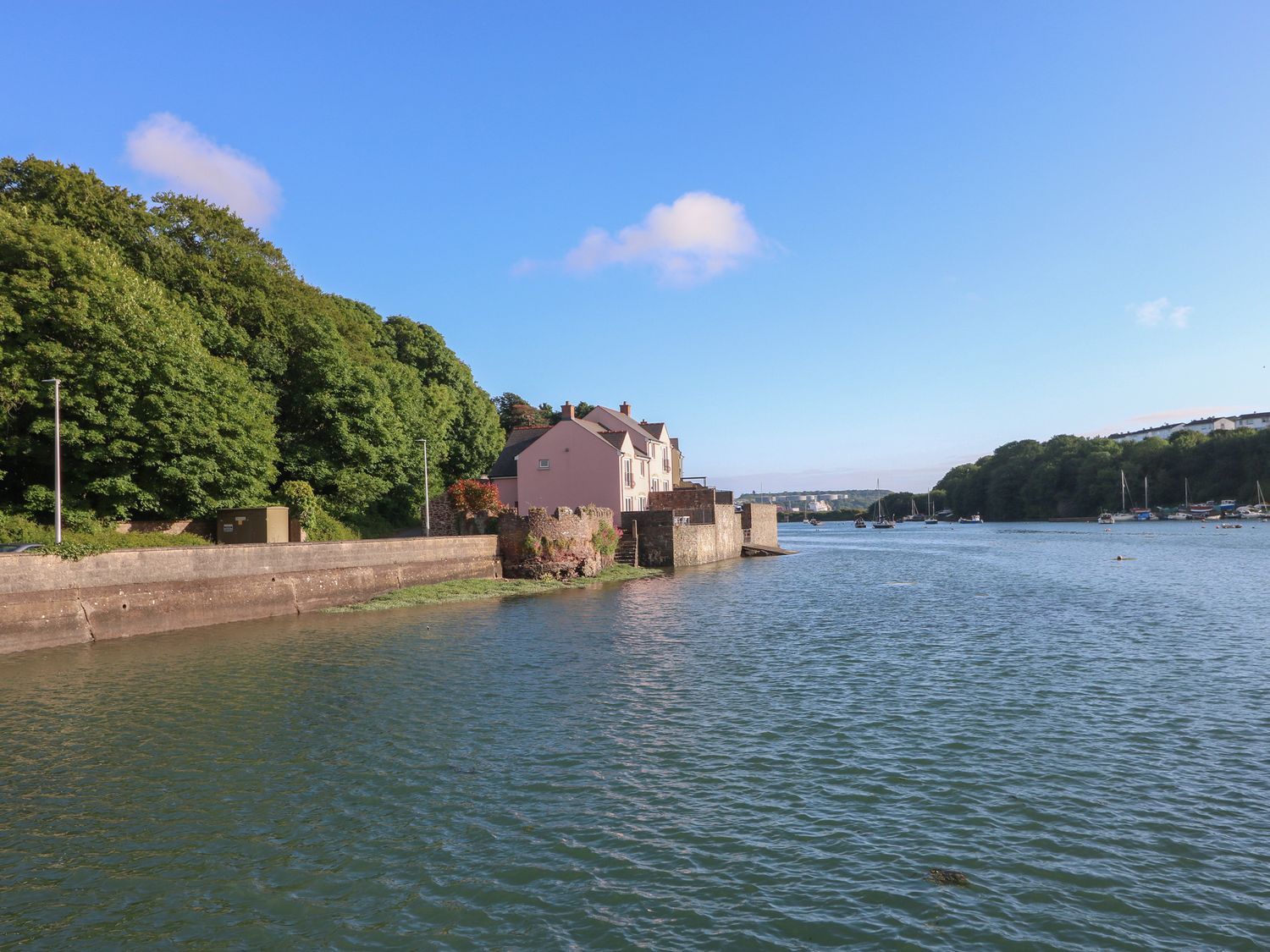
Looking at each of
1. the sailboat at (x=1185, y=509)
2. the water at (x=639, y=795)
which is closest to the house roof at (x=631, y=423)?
the water at (x=639, y=795)

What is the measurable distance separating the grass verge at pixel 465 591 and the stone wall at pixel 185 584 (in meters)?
0.90

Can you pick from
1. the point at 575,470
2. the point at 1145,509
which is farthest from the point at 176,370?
the point at 1145,509

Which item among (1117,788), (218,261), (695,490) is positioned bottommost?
(1117,788)

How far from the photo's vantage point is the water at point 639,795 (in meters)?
8.07

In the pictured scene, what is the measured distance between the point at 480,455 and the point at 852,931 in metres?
67.9

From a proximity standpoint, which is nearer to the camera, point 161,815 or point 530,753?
point 161,815

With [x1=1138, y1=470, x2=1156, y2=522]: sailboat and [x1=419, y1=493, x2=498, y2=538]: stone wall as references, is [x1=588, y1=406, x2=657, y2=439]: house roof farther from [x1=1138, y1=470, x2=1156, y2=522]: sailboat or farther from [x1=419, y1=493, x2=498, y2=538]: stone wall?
[x1=1138, y1=470, x2=1156, y2=522]: sailboat

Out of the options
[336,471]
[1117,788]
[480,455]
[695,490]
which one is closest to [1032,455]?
[695,490]

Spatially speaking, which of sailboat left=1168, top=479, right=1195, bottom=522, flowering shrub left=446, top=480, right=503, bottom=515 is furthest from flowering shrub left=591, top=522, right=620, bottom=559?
sailboat left=1168, top=479, right=1195, bottom=522

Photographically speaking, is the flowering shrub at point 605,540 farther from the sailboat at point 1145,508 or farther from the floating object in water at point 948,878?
the sailboat at point 1145,508

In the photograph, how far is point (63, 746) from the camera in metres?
13.9

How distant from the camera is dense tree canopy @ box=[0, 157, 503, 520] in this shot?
33.9m

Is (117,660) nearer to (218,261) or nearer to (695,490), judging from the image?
(218,261)

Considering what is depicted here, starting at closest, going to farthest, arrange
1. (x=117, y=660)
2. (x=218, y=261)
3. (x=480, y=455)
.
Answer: (x=117, y=660) < (x=218, y=261) < (x=480, y=455)
